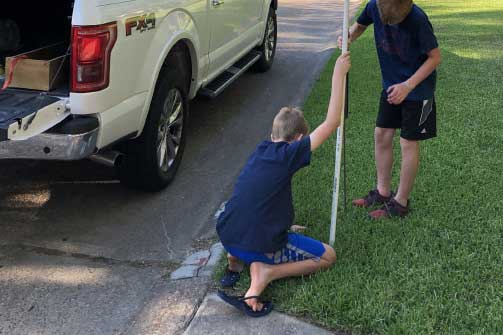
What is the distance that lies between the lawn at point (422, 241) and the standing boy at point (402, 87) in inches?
9.0

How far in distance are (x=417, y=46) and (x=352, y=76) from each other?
430cm

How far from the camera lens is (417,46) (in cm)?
346

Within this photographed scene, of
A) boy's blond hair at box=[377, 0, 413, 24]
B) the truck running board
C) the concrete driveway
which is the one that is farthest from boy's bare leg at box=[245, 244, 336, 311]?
the truck running board

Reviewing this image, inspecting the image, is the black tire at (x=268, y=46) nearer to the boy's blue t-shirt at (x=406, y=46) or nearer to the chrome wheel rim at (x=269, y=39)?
the chrome wheel rim at (x=269, y=39)

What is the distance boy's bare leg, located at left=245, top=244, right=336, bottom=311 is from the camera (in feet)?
9.78

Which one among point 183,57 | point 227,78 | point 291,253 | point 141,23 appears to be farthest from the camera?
point 227,78

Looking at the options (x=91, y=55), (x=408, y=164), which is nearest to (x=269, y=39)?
(x=408, y=164)

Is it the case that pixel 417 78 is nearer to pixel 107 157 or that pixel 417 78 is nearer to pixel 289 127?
pixel 289 127

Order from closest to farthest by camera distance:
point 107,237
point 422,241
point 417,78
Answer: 1. point 417,78
2. point 422,241
3. point 107,237

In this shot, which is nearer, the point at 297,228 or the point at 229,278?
the point at 229,278

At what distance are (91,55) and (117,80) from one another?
0.25 m

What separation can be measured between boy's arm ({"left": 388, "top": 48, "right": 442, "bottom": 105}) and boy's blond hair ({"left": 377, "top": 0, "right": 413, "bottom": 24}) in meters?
0.27

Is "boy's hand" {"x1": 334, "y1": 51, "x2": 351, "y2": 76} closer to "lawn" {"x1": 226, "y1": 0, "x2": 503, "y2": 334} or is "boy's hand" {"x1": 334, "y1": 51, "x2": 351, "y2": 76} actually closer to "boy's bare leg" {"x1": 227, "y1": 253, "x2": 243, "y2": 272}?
"lawn" {"x1": 226, "y1": 0, "x2": 503, "y2": 334}

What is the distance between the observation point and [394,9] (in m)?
3.34
